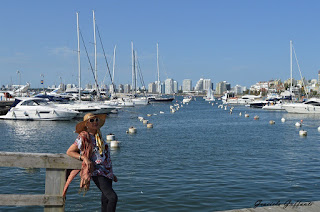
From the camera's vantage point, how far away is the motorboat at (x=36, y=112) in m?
44.5

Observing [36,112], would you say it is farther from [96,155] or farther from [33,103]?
[96,155]

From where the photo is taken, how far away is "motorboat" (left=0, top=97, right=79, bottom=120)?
4450cm

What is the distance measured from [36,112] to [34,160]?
41.8m

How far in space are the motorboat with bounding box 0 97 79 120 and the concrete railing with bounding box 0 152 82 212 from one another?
4052 cm

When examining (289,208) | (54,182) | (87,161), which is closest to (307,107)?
(289,208)

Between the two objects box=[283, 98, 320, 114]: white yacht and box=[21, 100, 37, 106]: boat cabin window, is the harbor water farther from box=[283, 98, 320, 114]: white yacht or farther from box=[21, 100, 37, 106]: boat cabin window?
box=[283, 98, 320, 114]: white yacht

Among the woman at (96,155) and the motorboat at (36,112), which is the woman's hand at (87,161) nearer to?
the woman at (96,155)

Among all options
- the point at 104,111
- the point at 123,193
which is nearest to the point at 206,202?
the point at 123,193

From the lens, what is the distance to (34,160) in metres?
5.18

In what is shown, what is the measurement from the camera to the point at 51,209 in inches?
211

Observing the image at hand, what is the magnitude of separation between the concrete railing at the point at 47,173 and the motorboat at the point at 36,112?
40.5 m

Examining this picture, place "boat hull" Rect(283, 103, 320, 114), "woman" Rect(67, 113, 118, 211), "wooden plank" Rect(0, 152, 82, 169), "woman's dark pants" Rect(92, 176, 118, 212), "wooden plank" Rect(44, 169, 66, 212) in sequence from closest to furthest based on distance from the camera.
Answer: "wooden plank" Rect(0, 152, 82, 169) → "wooden plank" Rect(44, 169, 66, 212) → "woman" Rect(67, 113, 118, 211) → "woman's dark pants" Rect(92, 176, 118, 212) → "boat hull" Rect(283, 103, 320, 114)

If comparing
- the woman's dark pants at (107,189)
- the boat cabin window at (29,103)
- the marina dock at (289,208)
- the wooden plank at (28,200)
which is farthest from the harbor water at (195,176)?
the boat cabin window at (29,103)

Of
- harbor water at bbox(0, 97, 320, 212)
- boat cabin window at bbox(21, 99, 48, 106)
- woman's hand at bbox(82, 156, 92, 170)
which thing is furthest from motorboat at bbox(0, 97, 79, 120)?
Result: woman's hand at bbox(82, 156, 92, 170)
